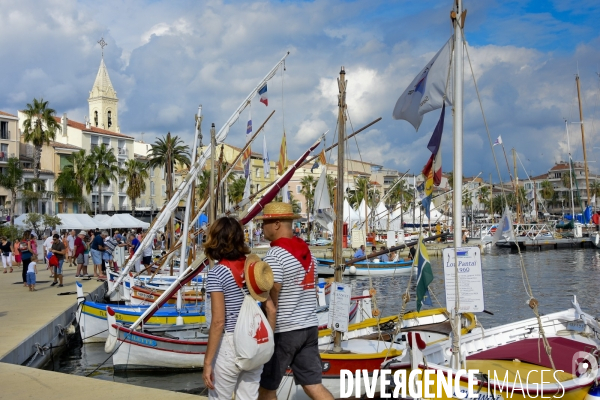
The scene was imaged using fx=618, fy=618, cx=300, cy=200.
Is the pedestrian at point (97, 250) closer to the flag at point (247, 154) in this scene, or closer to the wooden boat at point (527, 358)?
the flag at point (247, 154)

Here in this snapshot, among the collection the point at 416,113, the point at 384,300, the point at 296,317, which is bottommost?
the point at 384,300

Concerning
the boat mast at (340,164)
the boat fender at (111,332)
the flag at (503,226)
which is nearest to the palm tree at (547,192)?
the flag at (503,226)

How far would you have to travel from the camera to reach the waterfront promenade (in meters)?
7.75

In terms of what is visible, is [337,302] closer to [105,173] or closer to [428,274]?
[428,274]

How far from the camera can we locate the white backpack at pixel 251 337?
16.3ft

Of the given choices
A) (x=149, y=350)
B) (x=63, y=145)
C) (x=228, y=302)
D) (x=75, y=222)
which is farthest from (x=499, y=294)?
(x=63, y=145)

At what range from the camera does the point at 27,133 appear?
64.3m

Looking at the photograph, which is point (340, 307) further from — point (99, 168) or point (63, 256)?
point (99, 168)

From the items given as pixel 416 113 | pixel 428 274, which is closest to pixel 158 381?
pixel 428 274

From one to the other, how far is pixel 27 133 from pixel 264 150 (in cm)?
5145

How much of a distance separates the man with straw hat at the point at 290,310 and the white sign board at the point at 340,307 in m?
4.50

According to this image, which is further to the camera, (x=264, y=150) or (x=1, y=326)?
(x=264, y=150)

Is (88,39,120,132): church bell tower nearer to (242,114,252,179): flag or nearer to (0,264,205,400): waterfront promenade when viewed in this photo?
(0,264,205,400): waterfront promenade

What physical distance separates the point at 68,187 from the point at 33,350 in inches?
2521
